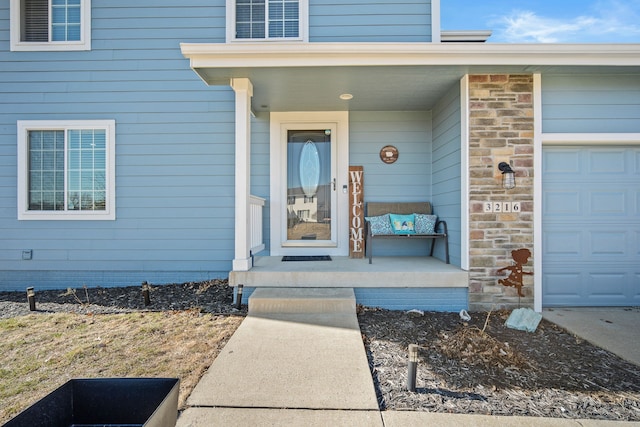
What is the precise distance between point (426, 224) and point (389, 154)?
118 cm

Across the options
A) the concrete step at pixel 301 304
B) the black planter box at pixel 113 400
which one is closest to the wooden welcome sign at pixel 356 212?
the concrete step at pixel 301 304

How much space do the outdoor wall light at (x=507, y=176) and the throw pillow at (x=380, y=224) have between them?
1.57 metres

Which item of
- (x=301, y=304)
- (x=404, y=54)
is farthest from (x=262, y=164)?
(x=404, y=54)

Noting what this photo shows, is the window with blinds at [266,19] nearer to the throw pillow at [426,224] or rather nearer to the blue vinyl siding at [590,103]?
the throw pillow at [426,224]

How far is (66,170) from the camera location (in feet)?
17.0

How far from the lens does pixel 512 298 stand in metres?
4.04

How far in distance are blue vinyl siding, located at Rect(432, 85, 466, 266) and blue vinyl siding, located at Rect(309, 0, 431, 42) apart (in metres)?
1.20

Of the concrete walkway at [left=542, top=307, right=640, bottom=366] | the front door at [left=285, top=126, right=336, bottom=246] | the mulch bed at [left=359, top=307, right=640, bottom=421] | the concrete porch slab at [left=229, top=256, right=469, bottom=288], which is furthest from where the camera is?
the front door at [left=285, top=126, right=336, bottom=246]

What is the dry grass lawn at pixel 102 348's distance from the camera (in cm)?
246

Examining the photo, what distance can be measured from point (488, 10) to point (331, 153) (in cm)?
443

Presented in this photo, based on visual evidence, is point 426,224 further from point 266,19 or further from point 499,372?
point 266,19

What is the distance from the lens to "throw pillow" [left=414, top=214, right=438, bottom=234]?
4902 millimetres

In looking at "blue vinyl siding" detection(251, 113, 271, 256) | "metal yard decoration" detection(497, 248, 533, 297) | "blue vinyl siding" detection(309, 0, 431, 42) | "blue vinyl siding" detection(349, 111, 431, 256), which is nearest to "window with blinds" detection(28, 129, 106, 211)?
"blue vinyl siding" detection(251, 113, 271, 256)

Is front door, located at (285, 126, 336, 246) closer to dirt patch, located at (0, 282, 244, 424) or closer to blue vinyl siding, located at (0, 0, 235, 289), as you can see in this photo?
blue vinyl siding, located at (0, 0, 235, 289)
